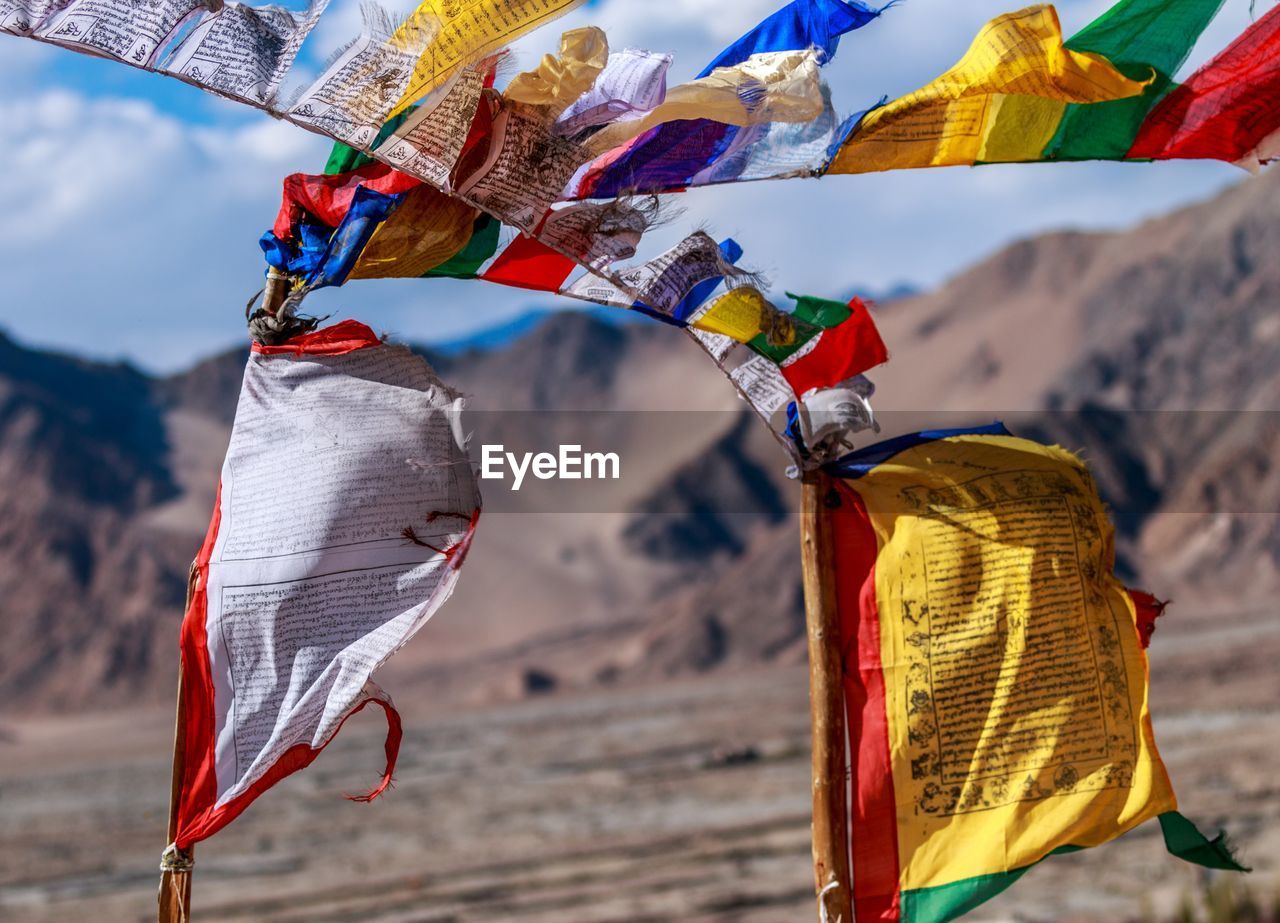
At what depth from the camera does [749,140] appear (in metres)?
3.14

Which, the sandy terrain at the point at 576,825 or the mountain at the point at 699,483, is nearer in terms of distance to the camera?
the sandy terrain at the point at 576,825

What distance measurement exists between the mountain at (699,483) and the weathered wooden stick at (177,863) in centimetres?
2631

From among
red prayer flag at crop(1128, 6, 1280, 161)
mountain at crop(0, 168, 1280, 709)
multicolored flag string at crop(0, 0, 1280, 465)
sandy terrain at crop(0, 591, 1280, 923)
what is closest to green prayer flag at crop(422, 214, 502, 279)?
multicolored flag string at crop(0, 0, 1280, 465)

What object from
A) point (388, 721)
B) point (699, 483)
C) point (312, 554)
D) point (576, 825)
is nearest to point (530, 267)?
point (312, 554)

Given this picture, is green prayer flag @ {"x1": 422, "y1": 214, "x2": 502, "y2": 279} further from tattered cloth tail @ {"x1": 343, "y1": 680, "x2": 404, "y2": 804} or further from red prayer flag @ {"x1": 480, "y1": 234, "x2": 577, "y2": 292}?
tattered cloth tail @ {"x1": 343, "y1": 680, "x2": 404, "y2": 804}

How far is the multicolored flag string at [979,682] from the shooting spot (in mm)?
3053

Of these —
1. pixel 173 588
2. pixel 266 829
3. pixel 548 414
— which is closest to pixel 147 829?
pixel 266 829

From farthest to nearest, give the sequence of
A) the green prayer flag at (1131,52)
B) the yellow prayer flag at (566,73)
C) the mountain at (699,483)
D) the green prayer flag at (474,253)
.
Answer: the mountain at (699,483) → the green prayer flag at (474,253) → the green prayer flag at (1131,52) → the yellow prayer flag at (566,73)

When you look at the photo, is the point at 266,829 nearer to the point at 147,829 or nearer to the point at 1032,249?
the point at 147,829

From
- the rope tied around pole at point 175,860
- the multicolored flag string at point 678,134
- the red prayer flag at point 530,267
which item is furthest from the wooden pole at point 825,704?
the rope tied around pole at point 175,860

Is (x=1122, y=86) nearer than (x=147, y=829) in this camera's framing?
Yes

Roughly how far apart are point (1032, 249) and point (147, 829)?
45853mm

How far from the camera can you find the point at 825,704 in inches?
122

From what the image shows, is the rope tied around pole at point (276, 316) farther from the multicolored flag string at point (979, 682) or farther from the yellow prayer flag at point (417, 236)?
the multicolored flag string at point (979, 682)
